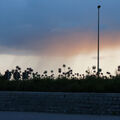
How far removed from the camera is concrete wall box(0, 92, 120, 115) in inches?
555

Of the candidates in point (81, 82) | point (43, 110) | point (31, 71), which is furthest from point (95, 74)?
point (43, 110)

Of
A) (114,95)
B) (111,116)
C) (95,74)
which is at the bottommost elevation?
(111,116)

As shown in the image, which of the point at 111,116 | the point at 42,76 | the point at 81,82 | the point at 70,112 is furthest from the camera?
the point at 42,76

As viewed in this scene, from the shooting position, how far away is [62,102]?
14.6 meters

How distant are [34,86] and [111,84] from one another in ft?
13.3

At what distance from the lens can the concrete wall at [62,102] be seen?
1409 cm

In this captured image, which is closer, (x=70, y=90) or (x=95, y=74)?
(x=70, y=90)

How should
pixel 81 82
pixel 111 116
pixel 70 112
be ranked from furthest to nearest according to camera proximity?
pixel 81 82, pixel 70 112, pixel 111 116

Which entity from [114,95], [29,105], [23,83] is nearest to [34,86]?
[23,83]

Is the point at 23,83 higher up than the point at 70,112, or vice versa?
the point at 23,83

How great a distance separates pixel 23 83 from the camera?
17516 mm

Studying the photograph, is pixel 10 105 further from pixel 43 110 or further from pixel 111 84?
pixel 111 84

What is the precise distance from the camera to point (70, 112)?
1444cm

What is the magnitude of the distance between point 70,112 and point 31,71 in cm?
591
